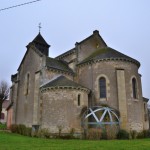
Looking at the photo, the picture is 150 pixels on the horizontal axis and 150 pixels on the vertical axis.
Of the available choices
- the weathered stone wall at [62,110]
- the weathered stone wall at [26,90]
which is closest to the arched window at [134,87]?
the weathered stone wall at [62,110]

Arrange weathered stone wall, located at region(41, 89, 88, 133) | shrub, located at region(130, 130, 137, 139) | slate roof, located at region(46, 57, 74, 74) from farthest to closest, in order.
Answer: slate roof, located at region(46, 57, 74, 74) < shrub, located at region(130, 130, 137, 139) < weathered stone wall, located at region(41, 89, 88, 133)

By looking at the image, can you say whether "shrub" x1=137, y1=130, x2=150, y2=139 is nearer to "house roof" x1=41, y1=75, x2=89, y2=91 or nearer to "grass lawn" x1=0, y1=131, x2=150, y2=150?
"house roof" x1=41, y1=75, x2=89, y2=91

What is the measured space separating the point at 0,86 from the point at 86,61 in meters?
28.2

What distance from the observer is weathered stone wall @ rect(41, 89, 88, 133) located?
2152 centimetres

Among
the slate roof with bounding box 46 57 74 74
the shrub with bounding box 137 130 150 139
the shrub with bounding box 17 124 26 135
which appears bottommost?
the shrub with bounding box 137 130 150 139

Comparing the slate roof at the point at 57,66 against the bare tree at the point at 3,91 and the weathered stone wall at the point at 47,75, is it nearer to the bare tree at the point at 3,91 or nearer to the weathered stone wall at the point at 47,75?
the weathered stone wall at the point at 47,75

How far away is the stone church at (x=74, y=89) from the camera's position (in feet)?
72.5

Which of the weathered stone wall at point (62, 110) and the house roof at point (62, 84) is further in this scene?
the house roof at point (62, 84)

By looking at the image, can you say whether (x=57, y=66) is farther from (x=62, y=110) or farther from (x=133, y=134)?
(x=133, y=134)

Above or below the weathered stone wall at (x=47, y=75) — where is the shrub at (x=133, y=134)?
below

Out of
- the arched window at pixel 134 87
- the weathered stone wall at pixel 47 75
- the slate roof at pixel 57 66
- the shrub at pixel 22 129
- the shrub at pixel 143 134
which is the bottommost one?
the shrub at pixel 143 134

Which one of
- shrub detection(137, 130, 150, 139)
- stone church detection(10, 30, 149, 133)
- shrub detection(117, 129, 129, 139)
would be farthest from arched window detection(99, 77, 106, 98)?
shrub detection(137, 130, 150, 139)

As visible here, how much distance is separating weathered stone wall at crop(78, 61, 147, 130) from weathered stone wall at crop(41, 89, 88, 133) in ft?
11.0

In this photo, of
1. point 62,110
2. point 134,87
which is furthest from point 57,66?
point 134,87
